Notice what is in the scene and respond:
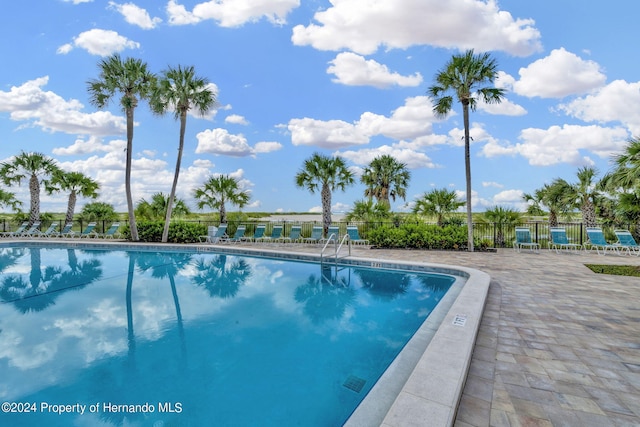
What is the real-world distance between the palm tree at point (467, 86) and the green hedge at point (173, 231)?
37.9 feet

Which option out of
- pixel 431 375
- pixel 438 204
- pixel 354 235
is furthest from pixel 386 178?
pixel 431 375

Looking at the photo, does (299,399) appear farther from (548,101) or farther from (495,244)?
(548,101)

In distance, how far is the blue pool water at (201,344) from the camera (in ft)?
8.75

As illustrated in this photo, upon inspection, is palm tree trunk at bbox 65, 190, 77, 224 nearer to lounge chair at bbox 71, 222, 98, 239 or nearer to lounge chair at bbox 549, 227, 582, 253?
lounge chair at bbox 71, 222, 98, 239

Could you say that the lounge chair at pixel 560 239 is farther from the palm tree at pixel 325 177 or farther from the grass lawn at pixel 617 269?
the palm tree at pixel 325 177

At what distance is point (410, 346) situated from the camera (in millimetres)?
3273

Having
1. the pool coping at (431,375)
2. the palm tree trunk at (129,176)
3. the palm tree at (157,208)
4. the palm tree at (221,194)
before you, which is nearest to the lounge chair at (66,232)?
the palm tree at (157,208)

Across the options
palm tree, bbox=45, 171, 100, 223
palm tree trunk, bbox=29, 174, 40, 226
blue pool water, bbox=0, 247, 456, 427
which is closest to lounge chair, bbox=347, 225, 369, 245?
blue pool water, bbox=0, 247, 456, 427

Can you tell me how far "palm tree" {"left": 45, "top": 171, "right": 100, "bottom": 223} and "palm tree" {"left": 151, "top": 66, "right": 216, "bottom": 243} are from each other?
823 cm

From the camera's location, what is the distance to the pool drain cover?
2910 mm

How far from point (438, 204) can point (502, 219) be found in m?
2.49

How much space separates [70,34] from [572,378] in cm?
1532

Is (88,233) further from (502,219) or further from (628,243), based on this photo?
(628,243)

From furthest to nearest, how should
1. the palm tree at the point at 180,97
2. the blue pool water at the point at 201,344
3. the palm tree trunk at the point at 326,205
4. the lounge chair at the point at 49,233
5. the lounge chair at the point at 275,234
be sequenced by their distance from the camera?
the lounge chair at the point at 49,233 < the palm tree trunk at the point at 326,205 < the lounge chair at the point at 275,234 < the palm tree at the point at 180,97 < the blue pool water at the point at 201,344
